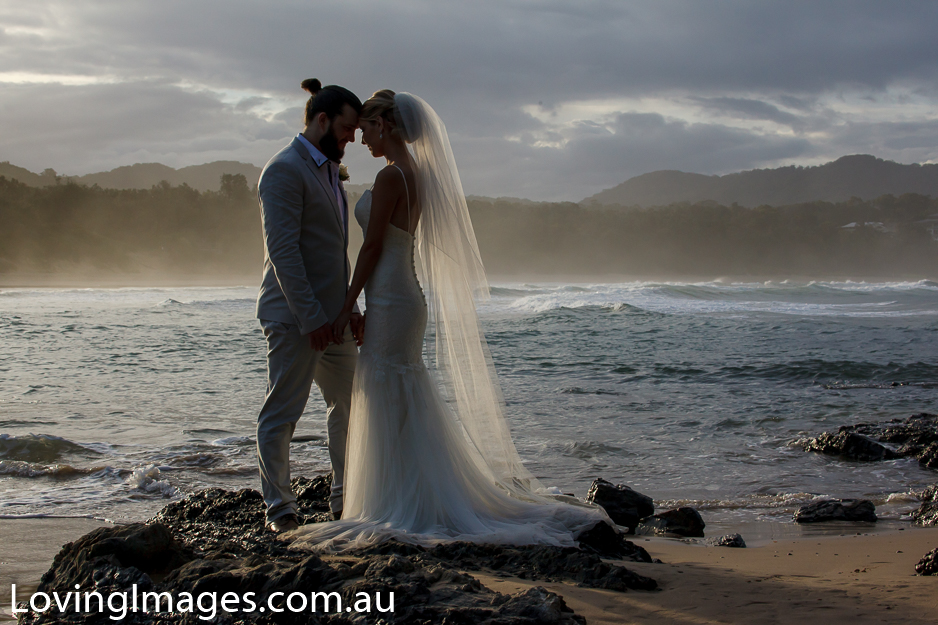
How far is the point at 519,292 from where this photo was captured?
121ft

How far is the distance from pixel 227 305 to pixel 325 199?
2471 cm

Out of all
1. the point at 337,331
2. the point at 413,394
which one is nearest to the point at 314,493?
the point at 413,394

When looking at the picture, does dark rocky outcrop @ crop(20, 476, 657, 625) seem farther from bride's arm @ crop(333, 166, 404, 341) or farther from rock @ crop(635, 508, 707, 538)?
bride's arm @ crop(333, 166, 404, 341)

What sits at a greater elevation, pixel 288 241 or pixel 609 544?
pixel 288 241

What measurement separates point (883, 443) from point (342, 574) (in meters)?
5.80

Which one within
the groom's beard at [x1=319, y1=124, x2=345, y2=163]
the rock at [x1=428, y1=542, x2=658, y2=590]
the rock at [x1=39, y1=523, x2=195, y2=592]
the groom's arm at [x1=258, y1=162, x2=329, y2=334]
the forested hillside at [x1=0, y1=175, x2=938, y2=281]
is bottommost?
the rock at [x1=428, y1=542, x2=658, y2=590]

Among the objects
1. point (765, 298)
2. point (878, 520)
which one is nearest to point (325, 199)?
point (878, 520)

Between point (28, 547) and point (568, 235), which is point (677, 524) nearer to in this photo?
point (28, 547)

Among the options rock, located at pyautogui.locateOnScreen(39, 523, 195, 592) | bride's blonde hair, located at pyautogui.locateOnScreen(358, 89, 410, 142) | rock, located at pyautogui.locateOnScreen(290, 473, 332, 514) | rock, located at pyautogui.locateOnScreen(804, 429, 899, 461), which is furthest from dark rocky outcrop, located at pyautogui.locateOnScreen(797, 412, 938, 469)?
rock, located at pyautogui.locateOnScreen(39, 523, 195, 592)

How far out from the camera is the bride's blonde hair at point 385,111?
3146 millimetres

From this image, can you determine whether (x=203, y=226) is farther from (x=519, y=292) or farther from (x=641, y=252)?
(x=641, y=252)

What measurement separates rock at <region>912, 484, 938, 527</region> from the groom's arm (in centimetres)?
363

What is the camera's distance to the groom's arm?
3.03 m

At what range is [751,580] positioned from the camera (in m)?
2.56
